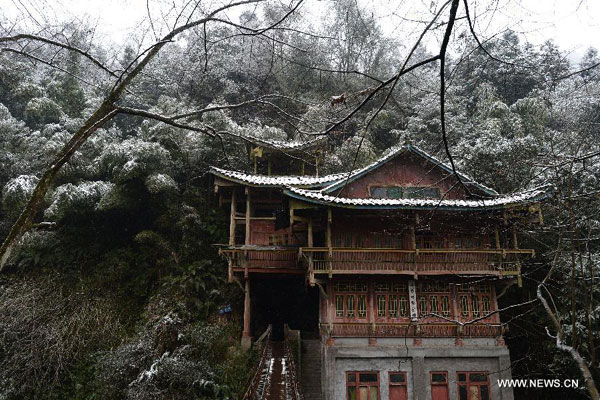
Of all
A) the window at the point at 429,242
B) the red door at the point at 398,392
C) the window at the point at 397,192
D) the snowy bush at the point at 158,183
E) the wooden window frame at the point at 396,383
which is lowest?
the red door at the point at 398,392

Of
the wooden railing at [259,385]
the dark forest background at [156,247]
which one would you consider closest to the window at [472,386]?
the dark forest background at [156,247]

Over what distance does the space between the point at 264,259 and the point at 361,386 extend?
5.03m

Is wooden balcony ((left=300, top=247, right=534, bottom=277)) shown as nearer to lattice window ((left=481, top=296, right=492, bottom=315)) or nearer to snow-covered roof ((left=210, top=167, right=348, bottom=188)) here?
lattice window ((left=481, top=296, right=492, bottom=315))

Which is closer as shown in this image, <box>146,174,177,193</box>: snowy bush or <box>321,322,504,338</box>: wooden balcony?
<box>321,322,504,338</box>: wooden balcony

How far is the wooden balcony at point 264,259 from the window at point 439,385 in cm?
521

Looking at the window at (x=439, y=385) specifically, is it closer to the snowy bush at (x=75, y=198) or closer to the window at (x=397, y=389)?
the window at (x=397, y=389)

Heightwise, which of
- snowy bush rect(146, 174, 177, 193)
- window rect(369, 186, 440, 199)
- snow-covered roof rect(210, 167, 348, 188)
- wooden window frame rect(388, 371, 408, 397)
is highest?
snowy bush rect(146, 174, 177, 193)

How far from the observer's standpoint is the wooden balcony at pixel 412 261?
1401cm

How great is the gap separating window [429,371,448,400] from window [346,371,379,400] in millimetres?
1685

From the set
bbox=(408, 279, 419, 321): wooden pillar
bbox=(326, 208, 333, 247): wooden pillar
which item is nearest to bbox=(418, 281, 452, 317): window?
bbox=(408, 279, 419, 321): wooden pillar

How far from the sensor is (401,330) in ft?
46.7

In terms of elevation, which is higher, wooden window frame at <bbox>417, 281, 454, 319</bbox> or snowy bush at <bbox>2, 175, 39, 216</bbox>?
snowy bush at <bbox>2, 175, 39, 216</bbox>

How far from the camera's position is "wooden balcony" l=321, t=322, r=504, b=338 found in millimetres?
14117

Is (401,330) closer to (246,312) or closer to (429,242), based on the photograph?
(429,242)
